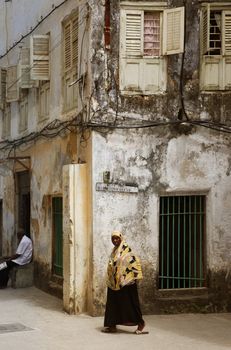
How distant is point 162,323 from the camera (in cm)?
1114

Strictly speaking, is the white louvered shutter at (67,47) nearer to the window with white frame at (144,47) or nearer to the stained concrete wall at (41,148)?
the stained concrete wall at (41,148)

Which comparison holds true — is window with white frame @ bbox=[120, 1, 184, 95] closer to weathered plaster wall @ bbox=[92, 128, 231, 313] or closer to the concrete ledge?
weathered plaster wall @ bbox=[92, 128, 231, 313]

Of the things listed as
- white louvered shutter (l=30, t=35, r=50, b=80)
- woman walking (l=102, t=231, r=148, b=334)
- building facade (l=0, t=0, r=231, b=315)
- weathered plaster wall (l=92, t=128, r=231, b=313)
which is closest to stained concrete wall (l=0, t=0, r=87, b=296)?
white louvered shutter (l=30, t=35, r=50, b=80)

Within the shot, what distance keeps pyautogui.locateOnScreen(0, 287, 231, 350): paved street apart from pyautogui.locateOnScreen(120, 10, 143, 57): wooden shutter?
4.62 metres

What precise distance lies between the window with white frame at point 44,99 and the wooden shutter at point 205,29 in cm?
384

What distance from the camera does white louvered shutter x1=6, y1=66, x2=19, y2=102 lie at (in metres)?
16.5

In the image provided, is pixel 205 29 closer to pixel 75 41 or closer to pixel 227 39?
pixel 227 39

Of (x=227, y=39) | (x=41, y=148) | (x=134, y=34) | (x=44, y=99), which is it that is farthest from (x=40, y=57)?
(x=227, y=39)

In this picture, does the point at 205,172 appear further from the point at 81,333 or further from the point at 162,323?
the point at 81,333

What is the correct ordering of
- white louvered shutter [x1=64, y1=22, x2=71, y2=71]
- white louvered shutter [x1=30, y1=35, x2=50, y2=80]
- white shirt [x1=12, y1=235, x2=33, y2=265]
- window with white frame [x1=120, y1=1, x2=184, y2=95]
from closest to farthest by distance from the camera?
window with white frame [x1=120, y1=1, x2=184, y2=95]
white louvered shutter [x1=64, y1=22, x2=71, y2=71]
white louvered shutter [x1=30, y1=35, x2=50, y2=80]
white shirt [x1=12, y1=235, x2=33, y2=265]

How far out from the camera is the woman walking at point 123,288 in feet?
33.1

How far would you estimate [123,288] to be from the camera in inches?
399

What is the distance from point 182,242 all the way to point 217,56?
3377mm

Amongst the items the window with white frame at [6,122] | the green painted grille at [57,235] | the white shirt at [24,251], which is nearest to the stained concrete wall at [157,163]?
the green painted grille at [57,235]
